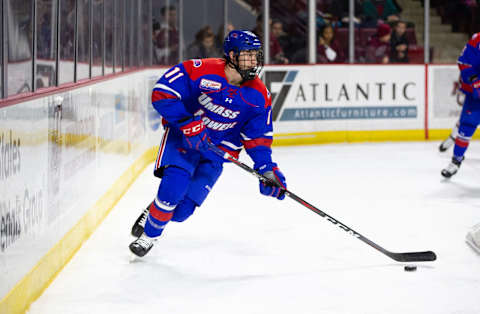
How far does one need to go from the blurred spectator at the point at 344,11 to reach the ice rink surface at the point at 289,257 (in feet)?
11.6

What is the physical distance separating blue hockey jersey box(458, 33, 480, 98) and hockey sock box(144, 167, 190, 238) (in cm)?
305

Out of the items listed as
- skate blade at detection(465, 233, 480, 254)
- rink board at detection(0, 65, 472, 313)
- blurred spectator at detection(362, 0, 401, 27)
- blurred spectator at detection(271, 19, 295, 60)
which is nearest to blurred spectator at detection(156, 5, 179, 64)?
rink board at detection(0, 65, 472, 313)

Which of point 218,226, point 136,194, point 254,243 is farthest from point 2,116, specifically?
point 136,194

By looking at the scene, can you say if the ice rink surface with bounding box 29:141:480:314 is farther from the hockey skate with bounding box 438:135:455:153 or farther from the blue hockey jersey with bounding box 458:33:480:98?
the hockey skate with bounding box 438:135:455:153

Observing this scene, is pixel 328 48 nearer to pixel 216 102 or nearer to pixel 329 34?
pixel 329 34

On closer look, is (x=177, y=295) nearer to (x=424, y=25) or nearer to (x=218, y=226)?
(x=218, y=226)

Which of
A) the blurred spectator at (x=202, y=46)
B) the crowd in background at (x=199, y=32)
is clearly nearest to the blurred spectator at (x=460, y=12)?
the crowd in background at (x=199, y=32)

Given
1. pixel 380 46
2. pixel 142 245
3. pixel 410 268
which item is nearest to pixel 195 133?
pixel 142 245

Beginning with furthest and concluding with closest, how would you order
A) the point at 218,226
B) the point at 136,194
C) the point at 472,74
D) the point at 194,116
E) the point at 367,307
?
the point at 472,74 < the point at 136,194 < the point at 218,226 < the point at 194,116 < the point at 367,307

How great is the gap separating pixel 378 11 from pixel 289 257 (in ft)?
20.5

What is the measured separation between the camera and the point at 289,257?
3.41 metres

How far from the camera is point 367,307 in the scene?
2.62 m

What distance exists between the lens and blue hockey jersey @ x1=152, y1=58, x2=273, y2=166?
311 cm

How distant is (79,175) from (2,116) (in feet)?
4.40
